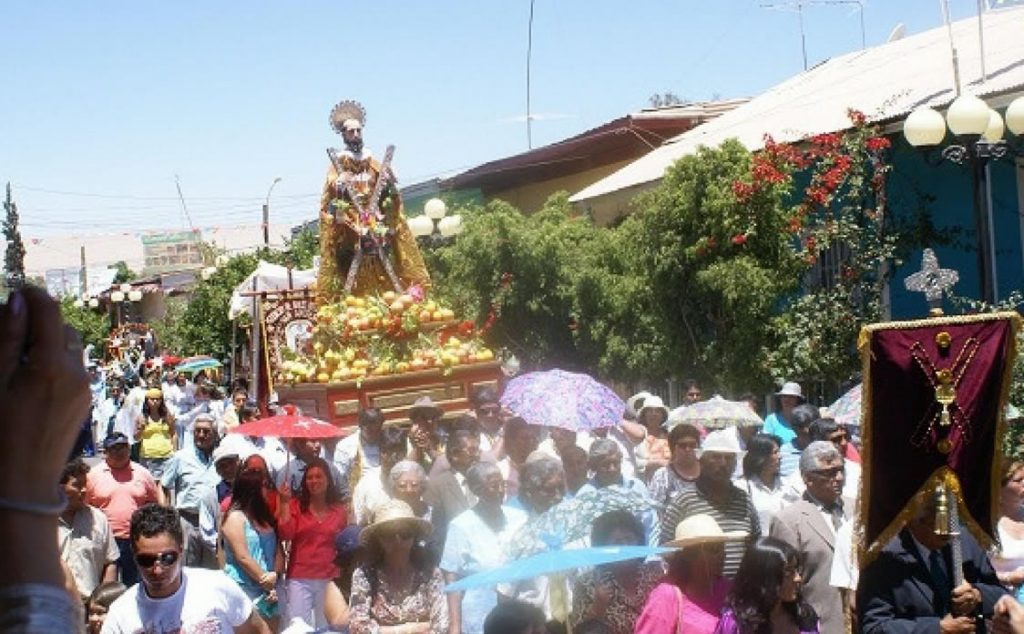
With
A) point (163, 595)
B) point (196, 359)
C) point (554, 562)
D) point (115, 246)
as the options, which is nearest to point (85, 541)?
point (163, 595)

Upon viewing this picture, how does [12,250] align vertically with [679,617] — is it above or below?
above

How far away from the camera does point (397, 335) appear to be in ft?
52.5

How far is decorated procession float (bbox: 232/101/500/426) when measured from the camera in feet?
51.0

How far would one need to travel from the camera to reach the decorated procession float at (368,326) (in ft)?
51.0

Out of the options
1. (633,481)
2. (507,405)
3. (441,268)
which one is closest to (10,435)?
(633,481)

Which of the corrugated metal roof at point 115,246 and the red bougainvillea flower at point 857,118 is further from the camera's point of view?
the corrugated metal roof at point 115,246

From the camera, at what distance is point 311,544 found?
32.0 feet

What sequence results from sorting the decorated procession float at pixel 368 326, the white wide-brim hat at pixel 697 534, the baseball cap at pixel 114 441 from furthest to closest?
the decorated procession float at pixel 368 326, the baseball cap at pixel 114 441, the white wide-brim hat at pixel 697 534

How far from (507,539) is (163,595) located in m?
2.46

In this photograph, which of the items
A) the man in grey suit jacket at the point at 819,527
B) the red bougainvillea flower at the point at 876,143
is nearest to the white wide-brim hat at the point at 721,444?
the man in grey suit jacket at the point at 819,527

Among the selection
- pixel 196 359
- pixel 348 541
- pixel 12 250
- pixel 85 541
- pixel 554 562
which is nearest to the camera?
pixel 12 250

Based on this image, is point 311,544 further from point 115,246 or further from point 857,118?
point 115,246

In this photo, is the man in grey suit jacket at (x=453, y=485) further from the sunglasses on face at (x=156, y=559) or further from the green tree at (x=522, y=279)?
the green tree at (x=522, y=279)

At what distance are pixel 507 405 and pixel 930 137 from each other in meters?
3.95
